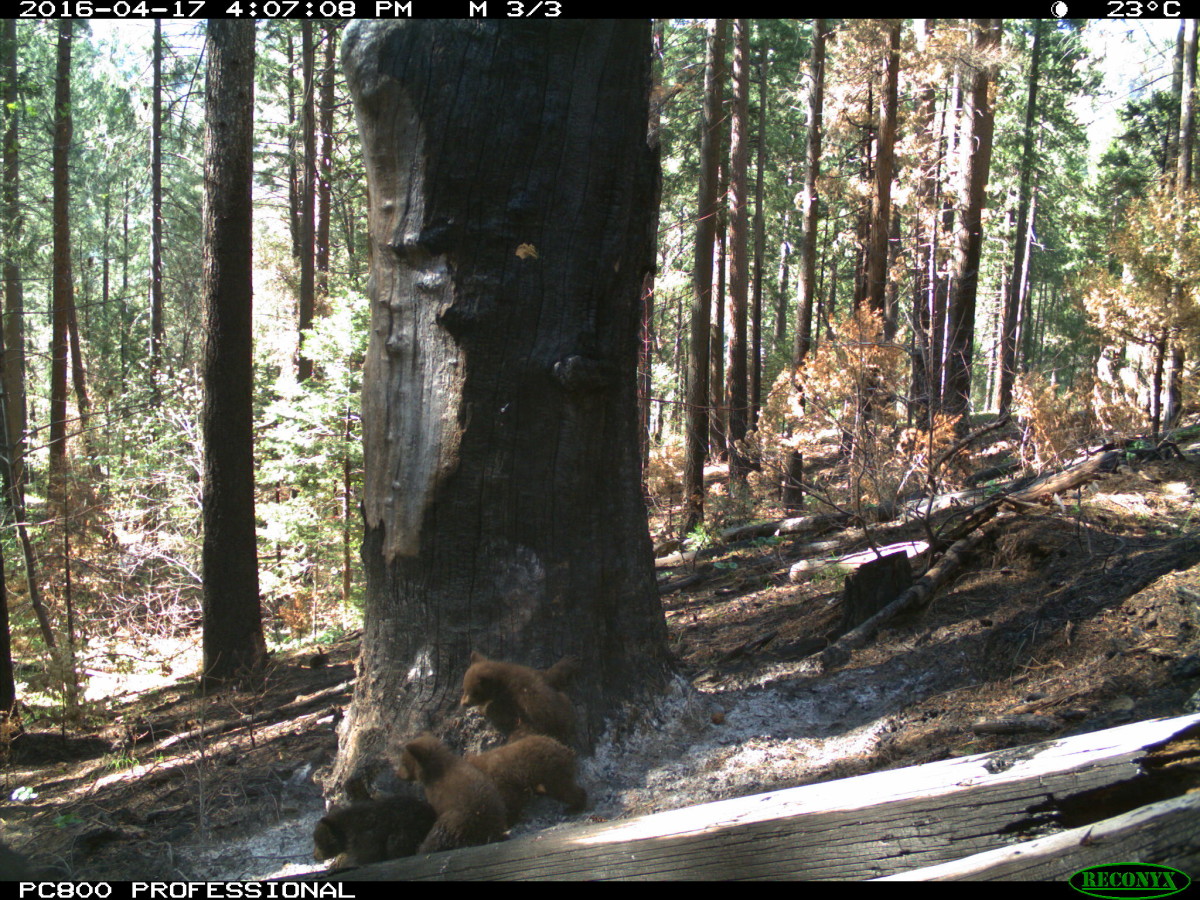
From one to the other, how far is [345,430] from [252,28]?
6.28 metres

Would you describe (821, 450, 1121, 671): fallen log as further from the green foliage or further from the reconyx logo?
the green foliage

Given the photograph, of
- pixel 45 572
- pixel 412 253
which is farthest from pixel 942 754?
pixel 45 572

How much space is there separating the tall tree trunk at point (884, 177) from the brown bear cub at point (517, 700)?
43.6 feet

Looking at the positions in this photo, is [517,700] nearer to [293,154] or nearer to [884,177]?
[884,177]

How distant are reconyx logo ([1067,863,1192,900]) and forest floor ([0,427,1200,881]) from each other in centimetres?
130

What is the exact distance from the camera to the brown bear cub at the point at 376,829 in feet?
9.64

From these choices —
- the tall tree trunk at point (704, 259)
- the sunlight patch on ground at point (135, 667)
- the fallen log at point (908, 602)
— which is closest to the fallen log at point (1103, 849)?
the fallen log at point (908, 602)

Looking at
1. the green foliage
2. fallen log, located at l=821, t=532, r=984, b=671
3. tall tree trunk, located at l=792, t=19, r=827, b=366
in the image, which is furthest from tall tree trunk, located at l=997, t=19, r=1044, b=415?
fallen log, located at l=821, t=532, r=984, b=671

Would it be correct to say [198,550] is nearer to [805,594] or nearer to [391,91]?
[805,594]

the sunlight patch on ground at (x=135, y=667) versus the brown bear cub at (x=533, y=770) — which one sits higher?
the brown bear cub at (x=533, y=770)

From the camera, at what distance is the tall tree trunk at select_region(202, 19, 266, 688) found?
797 cm

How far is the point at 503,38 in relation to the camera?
3469mm

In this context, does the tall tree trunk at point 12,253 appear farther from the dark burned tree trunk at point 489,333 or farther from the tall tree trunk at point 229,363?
the dark burned tree trunk at point 489,333

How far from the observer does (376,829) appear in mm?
2973
